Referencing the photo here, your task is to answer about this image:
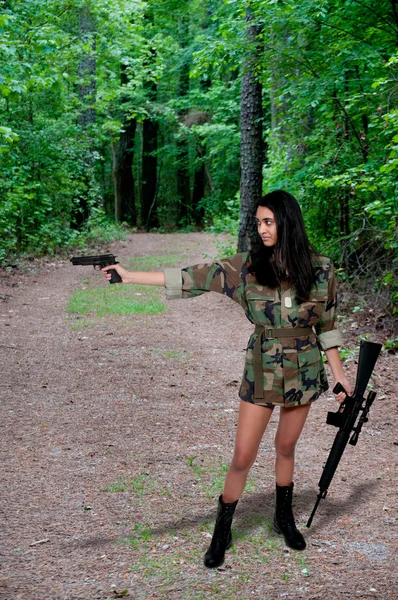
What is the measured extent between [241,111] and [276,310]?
382 inches

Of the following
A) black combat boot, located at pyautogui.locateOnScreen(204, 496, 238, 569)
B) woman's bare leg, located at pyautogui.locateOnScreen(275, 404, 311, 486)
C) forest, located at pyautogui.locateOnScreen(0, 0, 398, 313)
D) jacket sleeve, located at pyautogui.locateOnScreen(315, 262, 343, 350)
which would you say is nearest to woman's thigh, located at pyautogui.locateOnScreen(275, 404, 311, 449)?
woman's bare leg, located at pyautogui.locateOnScreen(275, 404, 311, 486)

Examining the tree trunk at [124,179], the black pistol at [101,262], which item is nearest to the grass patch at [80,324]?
the black pistol at [101,262]

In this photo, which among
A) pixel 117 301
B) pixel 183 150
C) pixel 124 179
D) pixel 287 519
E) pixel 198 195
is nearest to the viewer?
pixel 287 519

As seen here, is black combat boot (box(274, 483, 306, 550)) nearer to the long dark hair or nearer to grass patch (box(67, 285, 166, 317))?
the long dark hair

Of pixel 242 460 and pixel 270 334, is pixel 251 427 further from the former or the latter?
pixel 270 334

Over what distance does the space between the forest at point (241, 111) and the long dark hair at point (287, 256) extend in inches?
130

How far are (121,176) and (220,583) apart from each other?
2995 cm

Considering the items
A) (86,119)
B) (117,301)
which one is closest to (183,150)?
(86,119)

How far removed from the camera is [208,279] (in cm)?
375

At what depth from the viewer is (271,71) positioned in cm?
1105

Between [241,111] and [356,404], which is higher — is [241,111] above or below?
above

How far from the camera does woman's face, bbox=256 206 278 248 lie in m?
3.56

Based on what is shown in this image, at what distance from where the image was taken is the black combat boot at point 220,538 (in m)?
3.80

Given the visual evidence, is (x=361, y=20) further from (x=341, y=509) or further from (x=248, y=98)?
(x=341, y=509)
